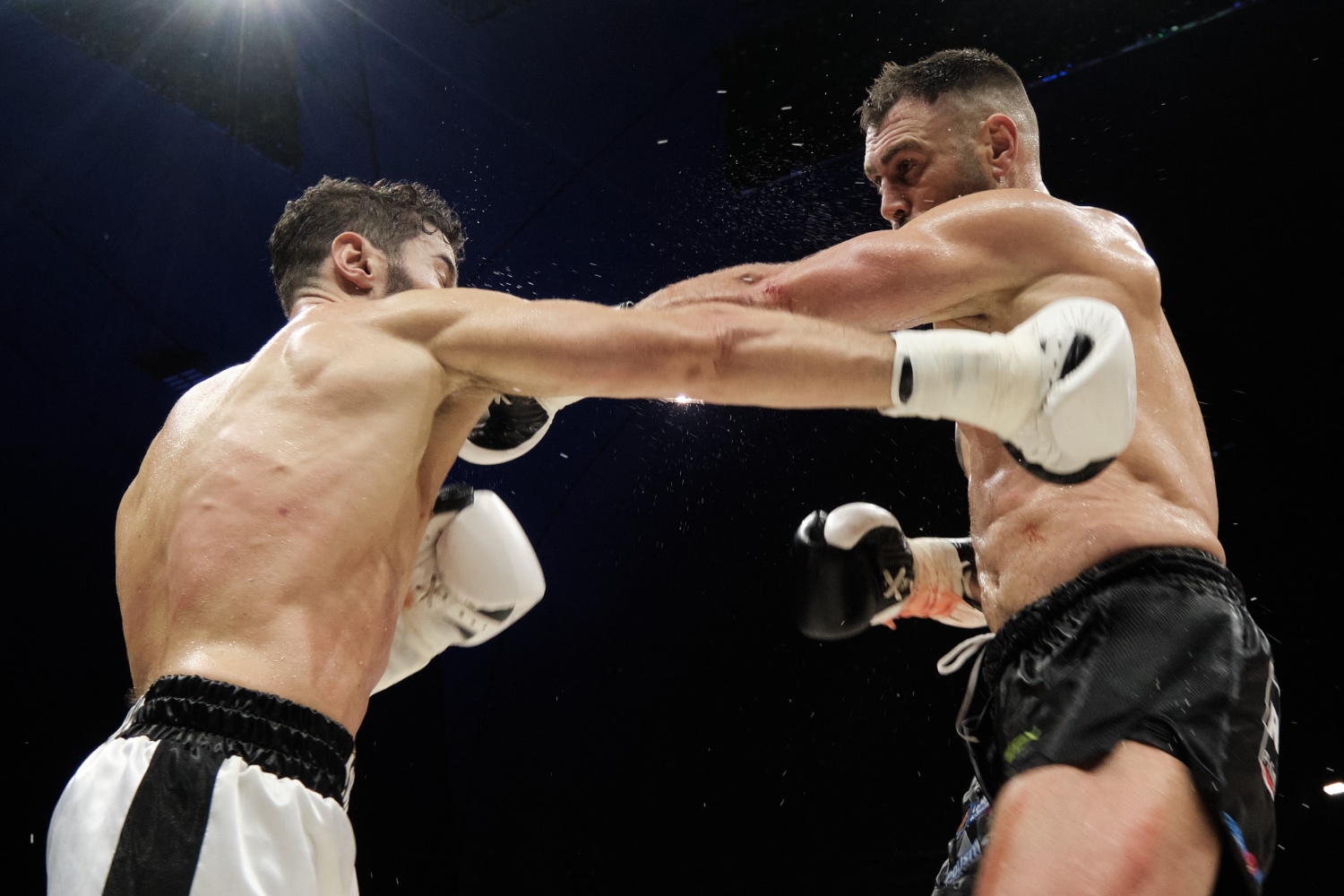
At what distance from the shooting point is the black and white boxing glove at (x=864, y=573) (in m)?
2.09

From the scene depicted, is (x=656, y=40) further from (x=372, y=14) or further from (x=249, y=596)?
(x=249, y=596)

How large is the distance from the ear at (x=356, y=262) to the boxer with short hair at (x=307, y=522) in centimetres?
39

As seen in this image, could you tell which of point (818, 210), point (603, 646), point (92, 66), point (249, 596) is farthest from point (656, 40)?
point (249, 596)

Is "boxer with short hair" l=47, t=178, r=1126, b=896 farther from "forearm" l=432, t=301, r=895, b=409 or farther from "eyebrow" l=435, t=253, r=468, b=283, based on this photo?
"eyebrow" l=435, t=253, r=468, b=283

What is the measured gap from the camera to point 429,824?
448 cm

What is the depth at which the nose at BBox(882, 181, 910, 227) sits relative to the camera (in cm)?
222

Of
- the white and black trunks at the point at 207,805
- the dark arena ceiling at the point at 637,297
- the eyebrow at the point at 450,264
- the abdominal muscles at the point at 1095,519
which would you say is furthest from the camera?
the dark arena ceiling at the point at 637,297

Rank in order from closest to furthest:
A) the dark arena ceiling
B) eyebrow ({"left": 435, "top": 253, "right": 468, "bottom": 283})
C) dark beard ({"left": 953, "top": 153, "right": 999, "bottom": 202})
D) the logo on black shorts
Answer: the logo on black shorts, eyebrow ({"left": 435, "top": 253, "right": 468, "bottom": 283}), dark beard ({"left": 953, "top": 153, "right": 999, "bottom": 202}), the dark arena ceiling

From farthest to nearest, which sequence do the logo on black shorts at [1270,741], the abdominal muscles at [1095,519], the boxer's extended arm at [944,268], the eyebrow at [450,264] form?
1. the eyebrow at [450,264]
2. the boxer's extended arm at [944,268]
3. the abdominal muscles at [1095,519]
4. the logo on black shorts at [1270,741]

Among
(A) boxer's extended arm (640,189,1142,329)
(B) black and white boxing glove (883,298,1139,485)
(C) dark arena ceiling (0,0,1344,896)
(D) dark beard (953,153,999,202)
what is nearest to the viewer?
(B) black and white boxing glove (883,298,1139,485)

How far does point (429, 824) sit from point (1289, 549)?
13.1 feet

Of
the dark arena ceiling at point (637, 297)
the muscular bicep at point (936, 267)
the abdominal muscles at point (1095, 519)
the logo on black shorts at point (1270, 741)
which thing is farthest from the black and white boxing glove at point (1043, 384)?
the dark arena ceiling at point (637, 297)

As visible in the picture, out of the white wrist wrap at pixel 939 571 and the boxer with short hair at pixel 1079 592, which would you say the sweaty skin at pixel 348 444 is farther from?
the white wrist wrap at pixel 939 571

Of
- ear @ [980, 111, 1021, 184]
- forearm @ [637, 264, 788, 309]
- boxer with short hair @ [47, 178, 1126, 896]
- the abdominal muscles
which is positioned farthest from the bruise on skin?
ear @ [980, 111, 1021, 184]
